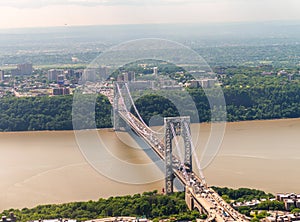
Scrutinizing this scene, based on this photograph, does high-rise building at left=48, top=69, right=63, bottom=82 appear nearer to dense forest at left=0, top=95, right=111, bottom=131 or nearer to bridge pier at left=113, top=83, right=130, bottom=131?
dense forest at left=0, top=95, right=111, bottom=131

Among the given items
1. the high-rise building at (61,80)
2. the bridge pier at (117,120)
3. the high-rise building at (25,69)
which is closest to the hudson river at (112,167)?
the bridge pier at (117,120)

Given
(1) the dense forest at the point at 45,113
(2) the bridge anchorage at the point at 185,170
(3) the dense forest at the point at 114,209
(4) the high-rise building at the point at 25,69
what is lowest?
(4) the high-rise building at the point at 25,69

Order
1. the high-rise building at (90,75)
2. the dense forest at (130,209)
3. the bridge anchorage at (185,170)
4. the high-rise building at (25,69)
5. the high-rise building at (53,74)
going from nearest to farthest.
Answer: the bridge anchorage at (185,170), the dense forest at (130,209), the high-rise building at (90,75), the high-rise building at (53,74), the high-rise building at (25,69)

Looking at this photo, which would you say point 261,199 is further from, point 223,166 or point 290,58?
point 290,58

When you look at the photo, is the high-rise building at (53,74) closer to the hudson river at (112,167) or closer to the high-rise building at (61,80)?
the high-rise building at (61,80)

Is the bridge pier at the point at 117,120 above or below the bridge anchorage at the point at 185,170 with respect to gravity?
below

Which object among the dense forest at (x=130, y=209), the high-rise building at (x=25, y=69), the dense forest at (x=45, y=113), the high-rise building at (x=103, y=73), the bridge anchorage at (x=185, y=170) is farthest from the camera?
the high-rise building at (x=25, y=69)

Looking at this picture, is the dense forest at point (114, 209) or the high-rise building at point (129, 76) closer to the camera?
the dense forest at point (114, 209)

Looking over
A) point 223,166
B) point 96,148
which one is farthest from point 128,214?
point 96,148
